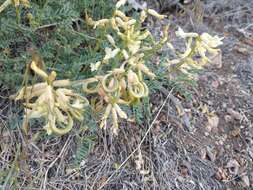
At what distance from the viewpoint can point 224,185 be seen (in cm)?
183

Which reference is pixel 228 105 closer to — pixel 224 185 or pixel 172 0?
pixel 224 185

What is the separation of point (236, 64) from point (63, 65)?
0.98m

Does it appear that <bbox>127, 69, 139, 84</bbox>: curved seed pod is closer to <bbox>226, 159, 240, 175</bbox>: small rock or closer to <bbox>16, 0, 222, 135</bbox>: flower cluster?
<bbox>16, 0, 222, 135</bbox>: flower cluster

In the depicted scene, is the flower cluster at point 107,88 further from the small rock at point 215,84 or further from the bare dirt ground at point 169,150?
the small rock at point 215,84

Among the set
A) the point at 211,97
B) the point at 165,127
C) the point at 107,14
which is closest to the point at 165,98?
the point at 165,127

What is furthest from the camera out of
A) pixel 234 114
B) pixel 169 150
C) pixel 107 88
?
pixel 234 114

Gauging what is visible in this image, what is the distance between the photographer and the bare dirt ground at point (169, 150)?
5.26 feet

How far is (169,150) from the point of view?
1810 millimetres

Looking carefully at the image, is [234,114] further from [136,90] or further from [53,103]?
[53,103]

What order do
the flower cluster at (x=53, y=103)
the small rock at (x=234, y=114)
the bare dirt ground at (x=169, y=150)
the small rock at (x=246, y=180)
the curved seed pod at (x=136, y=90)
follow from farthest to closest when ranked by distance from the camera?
the small rock at (x=234, y=114) → the small rock at (x=246, y=180) → the bare dirt ground at (x=169, y=150) → the curved seed pod at (x=136, y=90) → the flower cluster at (x=53, y=103)

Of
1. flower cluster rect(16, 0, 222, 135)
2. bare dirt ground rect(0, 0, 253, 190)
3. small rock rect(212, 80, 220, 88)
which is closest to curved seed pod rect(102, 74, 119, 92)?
flower cluster rect(16, 0, 222, 135)

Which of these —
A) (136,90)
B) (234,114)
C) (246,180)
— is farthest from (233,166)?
(136,90)

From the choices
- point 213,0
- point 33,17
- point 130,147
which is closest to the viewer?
point 33,17

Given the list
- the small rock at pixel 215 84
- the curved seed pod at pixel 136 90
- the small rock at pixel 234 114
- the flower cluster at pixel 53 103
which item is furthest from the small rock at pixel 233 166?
the flower cluster at pixel 53 103
